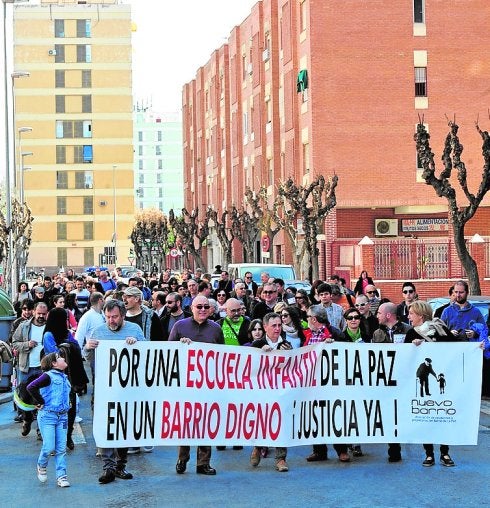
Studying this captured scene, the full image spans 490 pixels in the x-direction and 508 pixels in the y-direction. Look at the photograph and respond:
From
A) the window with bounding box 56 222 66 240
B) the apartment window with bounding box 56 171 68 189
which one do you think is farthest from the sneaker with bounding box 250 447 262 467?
the apartment window with bounding box 56 171 68 189

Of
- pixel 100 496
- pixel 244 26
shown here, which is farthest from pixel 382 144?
pixel 100 496

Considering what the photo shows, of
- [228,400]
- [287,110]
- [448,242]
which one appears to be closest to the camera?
[228,400]

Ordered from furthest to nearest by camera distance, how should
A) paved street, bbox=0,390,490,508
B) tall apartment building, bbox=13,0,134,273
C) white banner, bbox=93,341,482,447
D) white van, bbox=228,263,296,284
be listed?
1. tall apartment building, bbox=13,0,134,273
2. white van, bbox=228,263,296,284
3. white banner, bbox=93,341,482,447
4. paved street, bbox=0,390,490,508

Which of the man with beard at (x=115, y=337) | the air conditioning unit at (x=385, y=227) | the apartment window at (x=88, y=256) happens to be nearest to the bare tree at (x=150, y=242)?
the apartment window at (x=88, y=256)

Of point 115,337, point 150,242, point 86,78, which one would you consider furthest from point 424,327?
point 86,78

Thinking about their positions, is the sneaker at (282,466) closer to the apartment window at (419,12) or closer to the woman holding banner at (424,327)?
the woman holding banner at (424,327)

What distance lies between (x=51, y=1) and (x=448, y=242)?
278 feet

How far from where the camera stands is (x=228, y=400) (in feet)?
37.7

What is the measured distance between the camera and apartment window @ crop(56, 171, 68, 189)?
114062 millimetres

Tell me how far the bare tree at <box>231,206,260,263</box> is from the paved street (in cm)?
4771

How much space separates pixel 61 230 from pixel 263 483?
104939mm

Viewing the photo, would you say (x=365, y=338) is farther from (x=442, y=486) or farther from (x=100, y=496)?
(x=100, y=496)

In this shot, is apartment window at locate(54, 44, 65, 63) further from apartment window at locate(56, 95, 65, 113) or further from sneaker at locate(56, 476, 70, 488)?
sneaker at locate(56, 476, 70, 488)

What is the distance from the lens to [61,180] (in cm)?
11431
